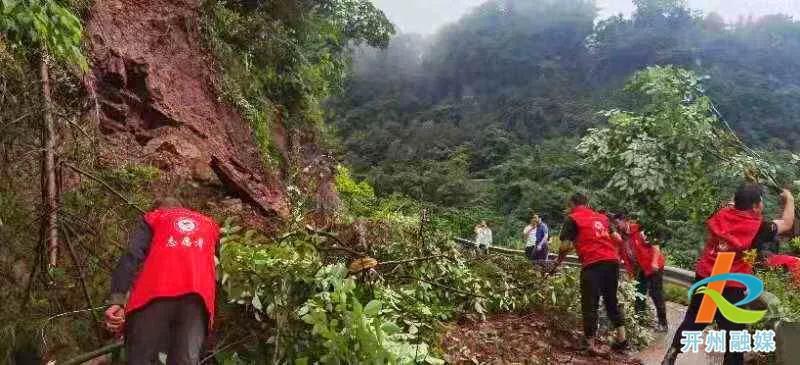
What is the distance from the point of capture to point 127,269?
3.74 meters

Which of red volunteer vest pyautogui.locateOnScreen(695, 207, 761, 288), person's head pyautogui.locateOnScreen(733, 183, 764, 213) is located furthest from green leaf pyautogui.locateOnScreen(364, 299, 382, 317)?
person's head pyautogui.locateOnScreen(733, 183, 764, 213)

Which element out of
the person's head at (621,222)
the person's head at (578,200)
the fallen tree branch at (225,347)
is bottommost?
the fallen tree branch at (225,347)

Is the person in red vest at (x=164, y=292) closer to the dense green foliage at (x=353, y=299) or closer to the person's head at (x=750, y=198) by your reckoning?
the dense green foliage at (x=353, y=299)

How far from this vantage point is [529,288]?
721 cm

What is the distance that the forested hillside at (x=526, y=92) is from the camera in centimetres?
3862

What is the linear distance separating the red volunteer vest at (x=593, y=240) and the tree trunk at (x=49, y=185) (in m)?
4.61

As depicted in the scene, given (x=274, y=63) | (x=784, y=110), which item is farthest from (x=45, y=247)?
(x=784, y=110)

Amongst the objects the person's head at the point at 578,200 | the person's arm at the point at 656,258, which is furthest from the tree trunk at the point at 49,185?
the person's arm at the point at 656,258

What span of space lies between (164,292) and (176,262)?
19 centimetres

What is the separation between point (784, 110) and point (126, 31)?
46270mm

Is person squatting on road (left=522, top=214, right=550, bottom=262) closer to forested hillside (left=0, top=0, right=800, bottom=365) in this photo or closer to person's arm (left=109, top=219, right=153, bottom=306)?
forested hillside (left=0, top=0, right=800, bottom=365)

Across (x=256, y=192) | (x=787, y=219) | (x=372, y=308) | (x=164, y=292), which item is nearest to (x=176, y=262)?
(x=164, y=292)

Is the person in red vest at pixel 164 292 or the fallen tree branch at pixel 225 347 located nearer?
the person in red vest at pixel 164 292

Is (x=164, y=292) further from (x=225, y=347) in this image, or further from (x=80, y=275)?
(x=80, y=275)
